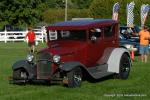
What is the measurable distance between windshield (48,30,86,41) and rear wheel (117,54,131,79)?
1780 millimetres

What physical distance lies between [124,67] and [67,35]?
2.43 meters

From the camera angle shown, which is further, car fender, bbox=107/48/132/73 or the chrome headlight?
car fender, bbox=107/48/132/73

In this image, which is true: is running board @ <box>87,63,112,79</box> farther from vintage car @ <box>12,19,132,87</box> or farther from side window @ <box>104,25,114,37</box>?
side window @ <box>104,25,114,37</box>

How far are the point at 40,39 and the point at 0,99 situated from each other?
44.0 metres

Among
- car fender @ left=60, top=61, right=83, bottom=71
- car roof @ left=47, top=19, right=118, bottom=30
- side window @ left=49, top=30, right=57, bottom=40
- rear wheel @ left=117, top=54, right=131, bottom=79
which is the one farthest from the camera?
rear wheel @ left=117, top=54, right=131, bottom=79

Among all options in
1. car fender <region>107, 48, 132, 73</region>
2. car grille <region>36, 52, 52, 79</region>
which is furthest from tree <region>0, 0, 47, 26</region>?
car grille <region>36, 52, 52, 79</region>

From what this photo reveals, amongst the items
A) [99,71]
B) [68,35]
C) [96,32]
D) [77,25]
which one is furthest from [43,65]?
[96,32]

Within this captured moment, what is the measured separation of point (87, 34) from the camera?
17188 mm

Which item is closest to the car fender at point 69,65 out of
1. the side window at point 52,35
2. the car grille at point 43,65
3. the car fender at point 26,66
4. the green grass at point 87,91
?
the car grille at point 43,65

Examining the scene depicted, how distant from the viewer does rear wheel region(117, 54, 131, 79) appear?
1822 centimetres

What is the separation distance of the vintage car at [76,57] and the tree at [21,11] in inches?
Result: 2163

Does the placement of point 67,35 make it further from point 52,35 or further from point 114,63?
point 114,63

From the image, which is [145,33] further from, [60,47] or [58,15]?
[58,15]

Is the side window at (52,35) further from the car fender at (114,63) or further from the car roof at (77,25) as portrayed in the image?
the car fender at (114,63)
